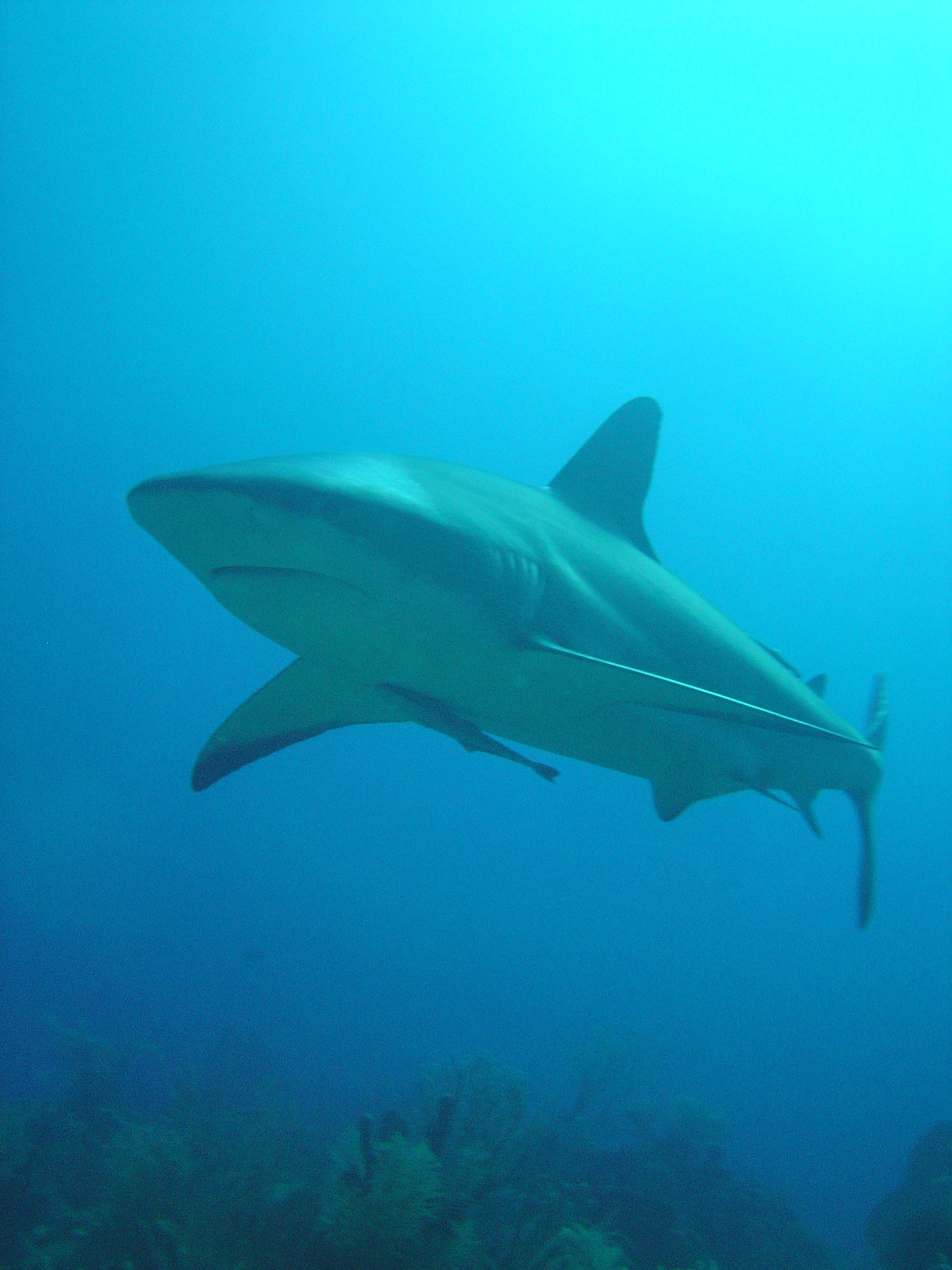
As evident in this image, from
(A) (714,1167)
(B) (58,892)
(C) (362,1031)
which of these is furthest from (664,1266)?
(B) (58,892)

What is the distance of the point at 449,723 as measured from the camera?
11.9 feet

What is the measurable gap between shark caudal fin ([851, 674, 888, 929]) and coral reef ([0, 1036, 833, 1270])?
282 centimetres

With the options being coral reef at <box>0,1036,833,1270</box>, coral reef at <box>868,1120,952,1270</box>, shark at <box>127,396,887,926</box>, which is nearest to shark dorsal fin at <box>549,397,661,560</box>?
shark at <box>127,396,887,926</box>

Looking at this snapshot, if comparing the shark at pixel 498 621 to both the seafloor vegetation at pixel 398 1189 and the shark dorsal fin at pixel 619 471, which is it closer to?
the shark dorsal fin at pixel 619 471

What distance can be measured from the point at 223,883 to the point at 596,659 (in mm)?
38706

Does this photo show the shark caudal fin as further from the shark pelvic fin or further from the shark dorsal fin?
the shark dorsal fin

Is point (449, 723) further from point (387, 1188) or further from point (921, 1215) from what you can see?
point (921, 1215)

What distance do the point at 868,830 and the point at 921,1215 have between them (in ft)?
19.5

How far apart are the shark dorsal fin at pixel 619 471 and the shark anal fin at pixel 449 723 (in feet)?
4.61

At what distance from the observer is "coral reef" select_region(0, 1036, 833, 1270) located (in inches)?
189

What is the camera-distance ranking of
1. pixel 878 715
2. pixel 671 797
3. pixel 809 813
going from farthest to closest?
1. pixel 878 715
2. pixel 809 813
3. pixel 671 797

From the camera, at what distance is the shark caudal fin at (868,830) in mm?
5715

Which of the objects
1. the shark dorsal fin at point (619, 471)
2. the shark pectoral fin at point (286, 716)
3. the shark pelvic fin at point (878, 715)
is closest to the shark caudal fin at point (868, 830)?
the shark pelvic fin at point (878, 715)

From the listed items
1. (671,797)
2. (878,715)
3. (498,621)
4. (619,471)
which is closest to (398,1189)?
(671,797)
